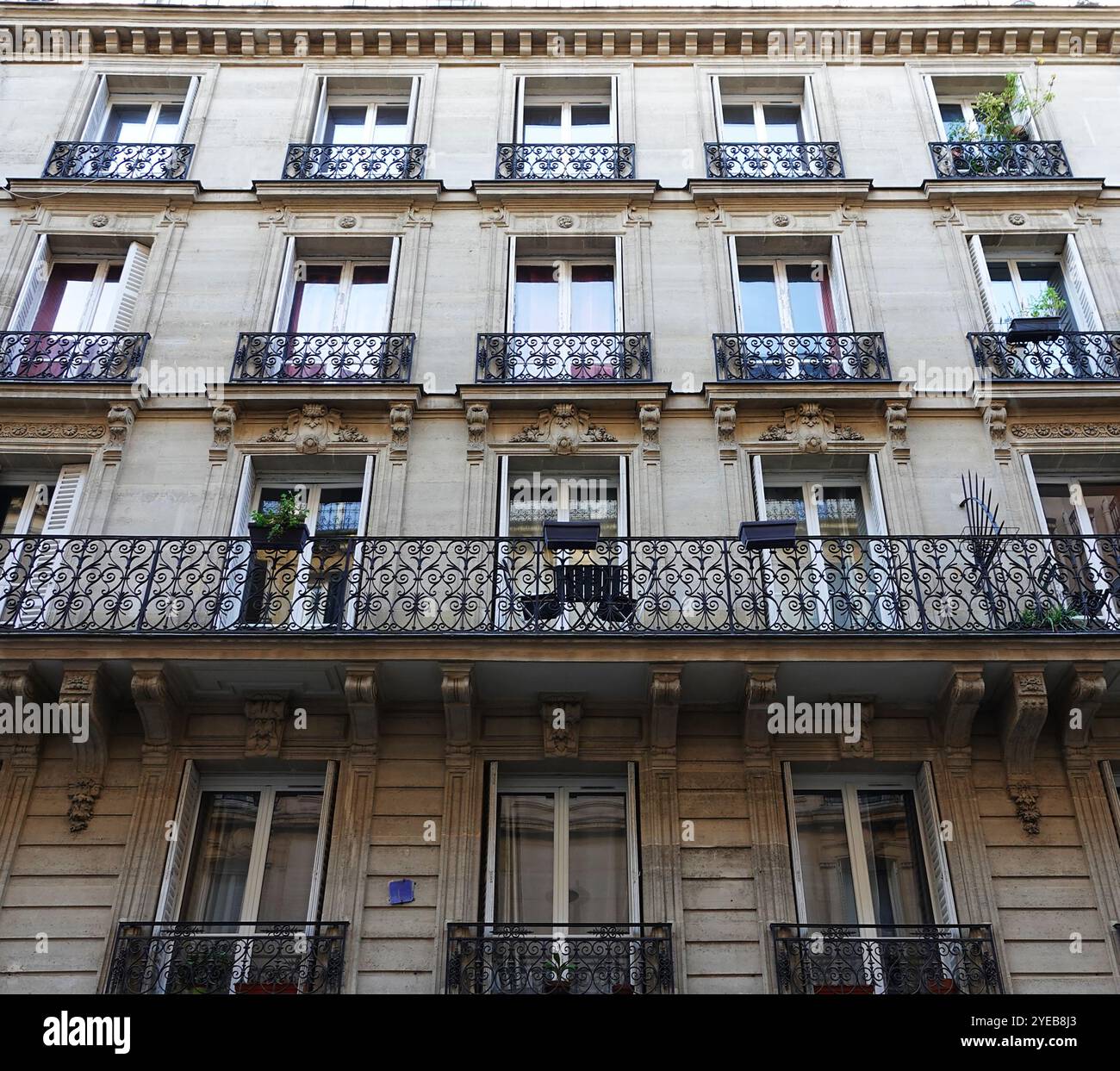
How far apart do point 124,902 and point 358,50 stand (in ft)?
38.3

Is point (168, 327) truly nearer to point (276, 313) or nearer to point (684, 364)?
point (276, 313)

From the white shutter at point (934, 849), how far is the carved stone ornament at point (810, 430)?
3615 millimetres

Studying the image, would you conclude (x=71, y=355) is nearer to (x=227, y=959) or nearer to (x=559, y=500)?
(x=559, y=500)

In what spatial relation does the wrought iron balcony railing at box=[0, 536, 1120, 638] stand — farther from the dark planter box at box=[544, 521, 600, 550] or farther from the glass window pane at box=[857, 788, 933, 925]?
the glass window pane at box=[857, 788, 933, 925]

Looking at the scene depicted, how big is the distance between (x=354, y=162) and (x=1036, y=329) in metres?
8.57

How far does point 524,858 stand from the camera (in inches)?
376

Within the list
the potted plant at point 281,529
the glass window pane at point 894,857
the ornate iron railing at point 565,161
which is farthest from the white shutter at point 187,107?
the glass window pane at point 894,857

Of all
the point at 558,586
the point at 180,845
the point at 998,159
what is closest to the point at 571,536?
the point at 558,586

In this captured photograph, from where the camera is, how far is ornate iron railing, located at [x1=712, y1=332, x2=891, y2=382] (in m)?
12.2

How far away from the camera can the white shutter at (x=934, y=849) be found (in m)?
9.10

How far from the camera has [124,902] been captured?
29.5 ft

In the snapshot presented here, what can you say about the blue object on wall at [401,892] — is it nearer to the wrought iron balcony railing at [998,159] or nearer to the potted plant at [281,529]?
the potted plant at [281,529]
